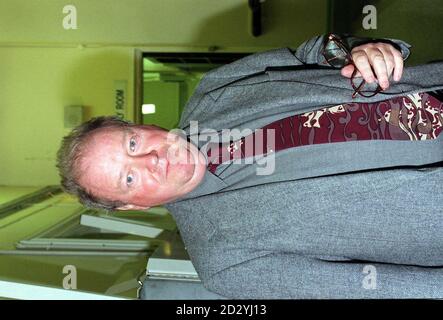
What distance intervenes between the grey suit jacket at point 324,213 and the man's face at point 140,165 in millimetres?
78

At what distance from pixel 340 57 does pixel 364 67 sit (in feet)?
0.37

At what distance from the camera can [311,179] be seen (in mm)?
997

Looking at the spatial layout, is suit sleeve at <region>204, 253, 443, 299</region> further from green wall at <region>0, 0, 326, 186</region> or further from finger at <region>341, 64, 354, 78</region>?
green wall at <region>0, 0, 326, 186</region>

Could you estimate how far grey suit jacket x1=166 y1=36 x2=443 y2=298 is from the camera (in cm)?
95

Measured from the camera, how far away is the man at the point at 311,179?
0.96m

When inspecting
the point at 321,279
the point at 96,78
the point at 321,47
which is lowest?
the point at 321,279

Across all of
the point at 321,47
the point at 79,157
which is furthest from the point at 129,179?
the point at 321,47

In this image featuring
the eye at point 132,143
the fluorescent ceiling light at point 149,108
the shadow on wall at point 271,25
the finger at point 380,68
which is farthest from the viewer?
the fluorescent ceiling light at point 149,108

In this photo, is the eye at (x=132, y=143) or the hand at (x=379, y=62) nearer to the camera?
the hand at (x=379, y=62)

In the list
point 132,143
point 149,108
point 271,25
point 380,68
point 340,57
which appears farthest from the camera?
point 149,108

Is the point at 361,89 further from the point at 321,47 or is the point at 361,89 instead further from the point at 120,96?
the point at 120,96

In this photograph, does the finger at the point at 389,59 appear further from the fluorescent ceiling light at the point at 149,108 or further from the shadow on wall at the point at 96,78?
the fluorescent ceiling light at the point at 149,108

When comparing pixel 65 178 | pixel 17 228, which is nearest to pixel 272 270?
pixel 65 178

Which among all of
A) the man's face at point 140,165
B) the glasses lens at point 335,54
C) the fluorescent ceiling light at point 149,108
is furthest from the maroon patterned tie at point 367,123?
the fluorescent ceiling light at point 149,108
